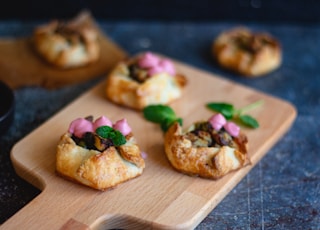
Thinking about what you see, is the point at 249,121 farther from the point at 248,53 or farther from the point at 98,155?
the point at 98,155

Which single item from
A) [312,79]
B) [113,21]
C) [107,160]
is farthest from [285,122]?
[113,21]

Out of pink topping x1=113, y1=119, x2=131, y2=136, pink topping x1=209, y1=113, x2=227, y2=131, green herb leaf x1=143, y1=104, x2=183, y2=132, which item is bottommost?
green herb leaf x1=143, y1=104, x2=183, y2=132

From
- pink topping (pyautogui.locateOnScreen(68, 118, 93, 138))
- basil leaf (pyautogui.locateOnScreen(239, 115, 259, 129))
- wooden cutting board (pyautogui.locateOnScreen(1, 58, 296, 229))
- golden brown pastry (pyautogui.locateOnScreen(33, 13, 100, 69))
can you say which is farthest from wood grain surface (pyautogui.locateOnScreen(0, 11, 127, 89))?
basil leaf (pyautogui.locateOnScreen(239, 115, 259, 129))

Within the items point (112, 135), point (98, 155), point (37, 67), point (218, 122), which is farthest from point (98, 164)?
point (37, 67)

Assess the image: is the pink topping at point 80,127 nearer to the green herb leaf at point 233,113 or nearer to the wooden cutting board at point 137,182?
the wooden cutting board at point 137,182

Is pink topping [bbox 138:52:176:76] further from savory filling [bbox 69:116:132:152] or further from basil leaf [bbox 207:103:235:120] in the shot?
savory filling [bbox 69:116:132:152]

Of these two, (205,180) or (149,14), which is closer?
(205,180)

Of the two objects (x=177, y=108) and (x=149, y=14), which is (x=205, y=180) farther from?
(x=149, y=14)
